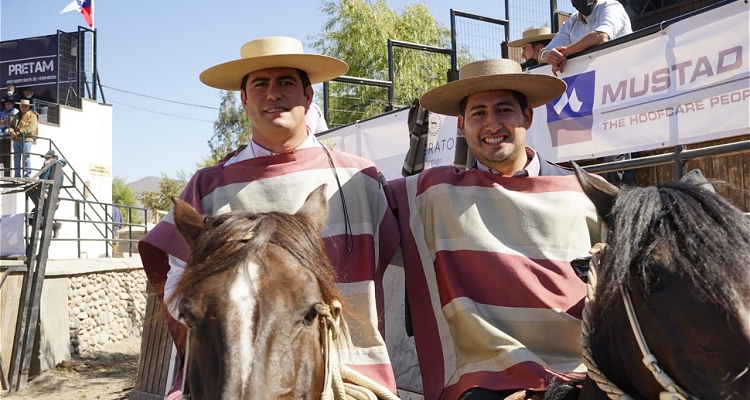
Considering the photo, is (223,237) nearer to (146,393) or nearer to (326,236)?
(326,236)

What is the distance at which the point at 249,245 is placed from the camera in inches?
92.3

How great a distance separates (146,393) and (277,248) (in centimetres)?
609

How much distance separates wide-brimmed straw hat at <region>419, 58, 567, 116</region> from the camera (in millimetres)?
3420

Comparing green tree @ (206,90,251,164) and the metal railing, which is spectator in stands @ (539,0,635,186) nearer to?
the metal railing

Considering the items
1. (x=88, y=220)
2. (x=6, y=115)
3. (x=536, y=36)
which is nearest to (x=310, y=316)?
(x=536, y=36)

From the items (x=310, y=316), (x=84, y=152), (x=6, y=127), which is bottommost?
(x=310, y=316)

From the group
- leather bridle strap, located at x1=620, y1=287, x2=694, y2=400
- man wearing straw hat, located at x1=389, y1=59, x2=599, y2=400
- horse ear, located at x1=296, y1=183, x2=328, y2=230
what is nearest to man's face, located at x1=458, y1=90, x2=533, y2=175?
man wearing straw hat, located at x1=389, y1=59, x2=599, y2=400

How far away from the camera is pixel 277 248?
2.41m

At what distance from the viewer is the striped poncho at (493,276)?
10.2ft

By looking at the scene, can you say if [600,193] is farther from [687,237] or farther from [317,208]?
[317,208]

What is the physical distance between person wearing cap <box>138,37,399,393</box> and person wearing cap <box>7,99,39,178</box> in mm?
16055

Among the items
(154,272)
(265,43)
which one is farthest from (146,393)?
(265,43)

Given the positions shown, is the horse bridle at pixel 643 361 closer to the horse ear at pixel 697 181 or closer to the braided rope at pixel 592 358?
the braided rope at pixel 592 358

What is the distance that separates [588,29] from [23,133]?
1589cm
